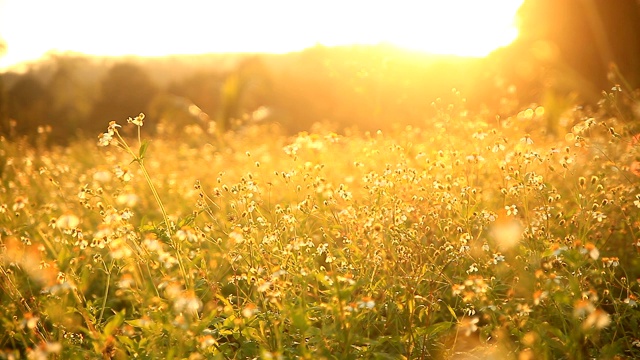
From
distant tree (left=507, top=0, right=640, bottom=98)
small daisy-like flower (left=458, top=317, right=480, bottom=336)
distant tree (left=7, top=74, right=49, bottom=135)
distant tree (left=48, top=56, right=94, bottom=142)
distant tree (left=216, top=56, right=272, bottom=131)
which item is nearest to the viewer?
small daisy-like flower (left=458, top=317, right=480, bottom=336)

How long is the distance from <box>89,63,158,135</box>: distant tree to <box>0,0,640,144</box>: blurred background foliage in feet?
0.18

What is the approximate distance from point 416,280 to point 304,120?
1725cm

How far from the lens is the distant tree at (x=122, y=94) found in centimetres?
2438

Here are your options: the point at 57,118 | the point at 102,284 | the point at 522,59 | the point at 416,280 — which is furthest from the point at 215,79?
the point at 416,280

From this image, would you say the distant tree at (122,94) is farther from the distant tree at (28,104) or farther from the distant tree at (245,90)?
the distant tree at (245,90)

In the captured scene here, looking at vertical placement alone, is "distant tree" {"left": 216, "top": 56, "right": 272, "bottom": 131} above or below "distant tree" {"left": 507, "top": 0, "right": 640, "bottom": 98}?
below

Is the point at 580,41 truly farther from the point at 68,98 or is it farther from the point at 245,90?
the point at 68,98

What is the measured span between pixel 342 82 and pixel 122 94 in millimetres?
11036

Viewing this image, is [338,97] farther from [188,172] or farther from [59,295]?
[59,295]

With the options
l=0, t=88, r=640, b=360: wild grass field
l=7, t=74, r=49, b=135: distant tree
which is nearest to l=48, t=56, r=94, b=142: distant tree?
l=7, t=74, r=49, b=135: distant tree

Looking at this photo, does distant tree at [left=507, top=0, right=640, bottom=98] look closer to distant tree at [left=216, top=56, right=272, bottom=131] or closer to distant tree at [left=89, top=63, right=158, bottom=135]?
distant tree at [left=216, top=56, right=272, bottom=131]

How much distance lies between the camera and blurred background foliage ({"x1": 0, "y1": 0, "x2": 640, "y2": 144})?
8859 millimetres

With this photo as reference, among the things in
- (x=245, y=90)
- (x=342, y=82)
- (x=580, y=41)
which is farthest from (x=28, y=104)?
(x=580, y=41)

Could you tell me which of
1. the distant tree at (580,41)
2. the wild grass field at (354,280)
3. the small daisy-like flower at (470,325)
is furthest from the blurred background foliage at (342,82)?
the small daisy-like flower at (470,325)
